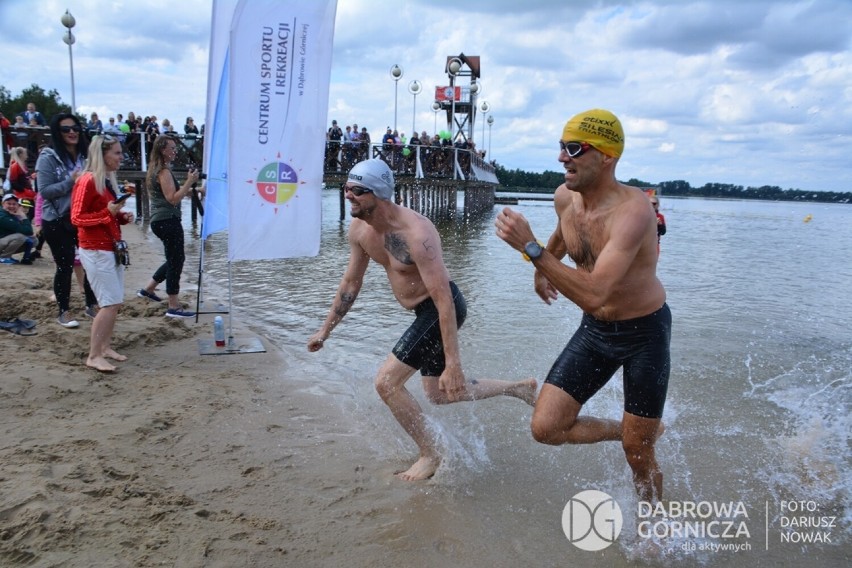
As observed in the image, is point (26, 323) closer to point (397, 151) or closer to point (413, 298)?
point (413, 298)

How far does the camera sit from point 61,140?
5.51 m

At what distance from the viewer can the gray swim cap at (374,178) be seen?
128 inches

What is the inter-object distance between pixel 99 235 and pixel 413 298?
2912mm

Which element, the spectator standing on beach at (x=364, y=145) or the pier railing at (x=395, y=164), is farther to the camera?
the spectator standing on beach at (x=364, y=145)

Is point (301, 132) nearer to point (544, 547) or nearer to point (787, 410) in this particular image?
point (544, 547)

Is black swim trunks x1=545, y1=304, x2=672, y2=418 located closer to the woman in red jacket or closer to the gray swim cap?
the gray swim cap

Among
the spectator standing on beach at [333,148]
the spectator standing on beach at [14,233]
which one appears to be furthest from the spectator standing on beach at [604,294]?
the spectator standing on beach at [333,148]

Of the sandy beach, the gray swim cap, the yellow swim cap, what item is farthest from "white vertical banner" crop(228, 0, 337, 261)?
the yellow swim cap

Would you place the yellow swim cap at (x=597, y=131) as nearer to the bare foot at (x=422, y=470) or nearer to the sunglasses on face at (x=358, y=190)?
the sunglasses on face at (x=358, y=190)

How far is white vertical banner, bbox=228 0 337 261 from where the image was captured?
210 inches

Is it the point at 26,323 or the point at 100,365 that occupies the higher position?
the point at 26,323

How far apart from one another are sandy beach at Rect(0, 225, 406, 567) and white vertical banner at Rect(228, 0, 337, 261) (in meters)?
1.29

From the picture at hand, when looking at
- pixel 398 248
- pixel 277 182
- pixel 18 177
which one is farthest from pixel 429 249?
pixel 18 177

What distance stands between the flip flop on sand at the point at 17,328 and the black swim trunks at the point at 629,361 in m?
4.90
